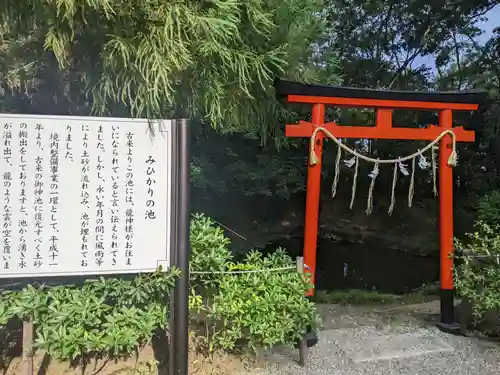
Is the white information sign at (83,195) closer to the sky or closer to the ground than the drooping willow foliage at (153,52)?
closer to the ground

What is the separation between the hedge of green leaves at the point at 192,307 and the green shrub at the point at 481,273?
140cm

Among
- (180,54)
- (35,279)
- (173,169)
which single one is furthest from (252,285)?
(180,54)

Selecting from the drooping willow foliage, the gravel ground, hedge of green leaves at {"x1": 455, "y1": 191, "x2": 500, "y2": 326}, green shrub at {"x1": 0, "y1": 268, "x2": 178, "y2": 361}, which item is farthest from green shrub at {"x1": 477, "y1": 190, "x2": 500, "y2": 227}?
green shrub at {"x1": 0, "y1": 268, "x2": 178, "y2": 361}

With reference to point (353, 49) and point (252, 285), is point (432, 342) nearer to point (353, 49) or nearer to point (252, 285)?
point (252, 285)

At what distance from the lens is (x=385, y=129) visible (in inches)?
170

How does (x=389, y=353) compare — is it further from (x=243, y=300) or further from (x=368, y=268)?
(x=368, y=268)

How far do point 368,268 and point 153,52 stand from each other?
9990 millimetres

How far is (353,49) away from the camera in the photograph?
46.4 ft

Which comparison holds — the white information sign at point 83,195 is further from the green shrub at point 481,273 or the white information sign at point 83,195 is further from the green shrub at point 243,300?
the green shrub at point 481,273

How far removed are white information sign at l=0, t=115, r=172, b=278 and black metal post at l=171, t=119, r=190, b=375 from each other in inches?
2.6

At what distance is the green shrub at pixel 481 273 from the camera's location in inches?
148

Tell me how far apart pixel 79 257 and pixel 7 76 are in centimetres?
179

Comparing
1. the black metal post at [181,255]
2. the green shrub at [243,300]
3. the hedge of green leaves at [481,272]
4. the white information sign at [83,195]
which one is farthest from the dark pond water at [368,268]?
the white information sign at [83,195]

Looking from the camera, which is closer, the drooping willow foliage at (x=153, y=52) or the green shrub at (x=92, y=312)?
the green shrub at (x=92, y=312)
